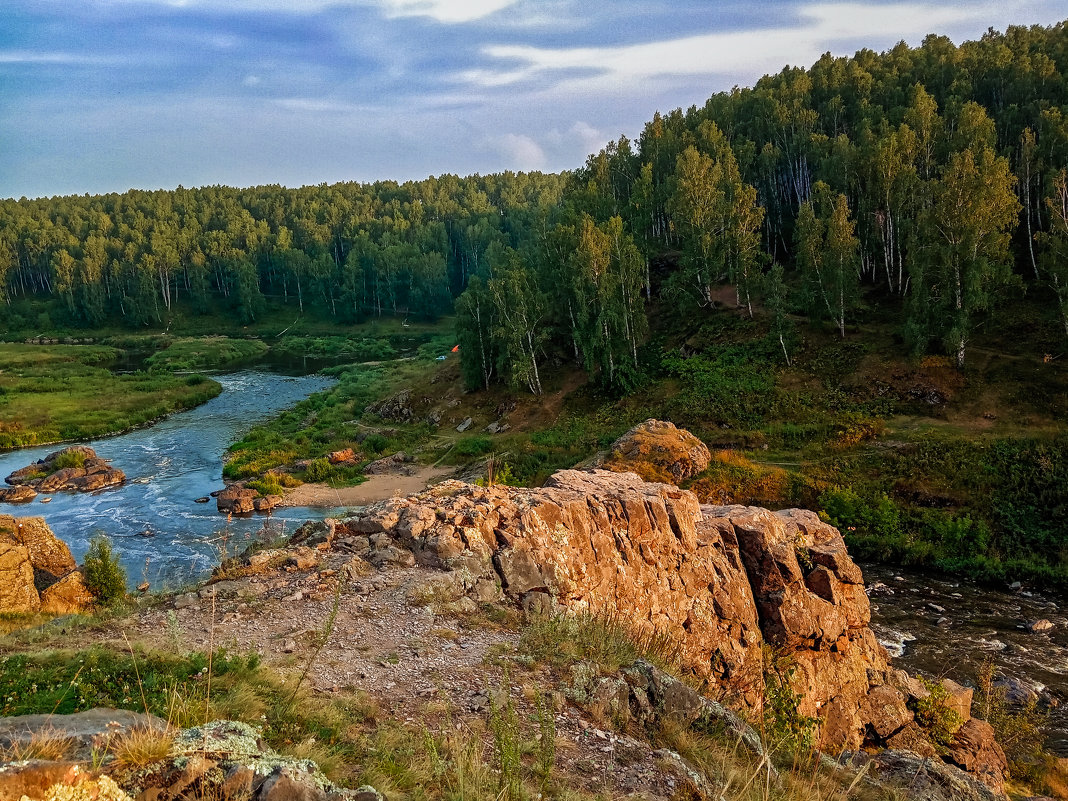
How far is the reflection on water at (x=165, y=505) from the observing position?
34094 millimetres

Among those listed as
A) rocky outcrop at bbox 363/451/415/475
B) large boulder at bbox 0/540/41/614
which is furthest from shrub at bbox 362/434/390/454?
large boulder at bbox 0/540/41/614

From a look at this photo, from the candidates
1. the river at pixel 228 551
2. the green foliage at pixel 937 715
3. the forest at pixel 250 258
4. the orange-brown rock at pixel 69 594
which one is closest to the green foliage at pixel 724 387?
the river at pixel 228 551

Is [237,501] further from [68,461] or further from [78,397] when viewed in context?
[78,397]

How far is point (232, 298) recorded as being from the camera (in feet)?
493

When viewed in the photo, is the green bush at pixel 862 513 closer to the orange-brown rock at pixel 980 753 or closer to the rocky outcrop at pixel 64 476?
the orange-brown rock at pixel 980 753

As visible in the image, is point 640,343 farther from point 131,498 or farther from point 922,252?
point 131,498

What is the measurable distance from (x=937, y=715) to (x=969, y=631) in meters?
11.1

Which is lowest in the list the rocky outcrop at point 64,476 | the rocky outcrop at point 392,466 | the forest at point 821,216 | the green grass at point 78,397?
the rocky outcrop at point 392,466

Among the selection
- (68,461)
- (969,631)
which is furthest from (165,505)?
(969,631)

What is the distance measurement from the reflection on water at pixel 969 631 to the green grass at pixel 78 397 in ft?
212

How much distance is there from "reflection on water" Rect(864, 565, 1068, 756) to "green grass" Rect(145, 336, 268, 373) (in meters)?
93.7

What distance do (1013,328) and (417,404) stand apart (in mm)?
49879

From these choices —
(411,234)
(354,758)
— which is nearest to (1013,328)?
(354,758)

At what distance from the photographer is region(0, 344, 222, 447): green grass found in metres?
61.6
